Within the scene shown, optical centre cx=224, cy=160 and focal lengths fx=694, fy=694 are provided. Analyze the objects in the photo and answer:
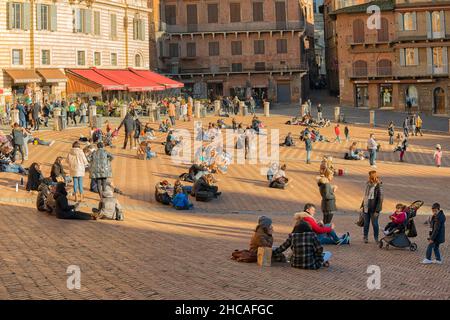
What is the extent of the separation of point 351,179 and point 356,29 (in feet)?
122

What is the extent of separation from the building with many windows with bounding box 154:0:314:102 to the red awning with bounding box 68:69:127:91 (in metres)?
15.8

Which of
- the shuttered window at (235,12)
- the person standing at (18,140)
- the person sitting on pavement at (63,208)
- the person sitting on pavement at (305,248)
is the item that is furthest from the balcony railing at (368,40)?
the person sitting on pavement at (305,248)

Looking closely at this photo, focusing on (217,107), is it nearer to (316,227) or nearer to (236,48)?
(236,48)

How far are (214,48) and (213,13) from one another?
332 cm

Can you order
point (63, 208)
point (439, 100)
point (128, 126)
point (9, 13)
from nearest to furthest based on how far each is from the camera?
point (63, 208) → point (128, 126) → point (9, 13) → point (439, 100)

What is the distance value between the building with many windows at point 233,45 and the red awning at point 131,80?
11.2m

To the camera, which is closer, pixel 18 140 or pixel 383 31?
pixel 18 140

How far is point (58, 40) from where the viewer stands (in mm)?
48906

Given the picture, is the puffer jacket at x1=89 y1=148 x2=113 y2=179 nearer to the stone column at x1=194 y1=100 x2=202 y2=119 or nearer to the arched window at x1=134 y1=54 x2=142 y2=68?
the stone column at x1=194 y1=100 x2=202 y2=119

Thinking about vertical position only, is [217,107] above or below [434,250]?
above

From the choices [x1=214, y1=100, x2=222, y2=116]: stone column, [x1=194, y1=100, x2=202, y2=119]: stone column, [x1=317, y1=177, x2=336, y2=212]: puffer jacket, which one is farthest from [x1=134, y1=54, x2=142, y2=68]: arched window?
[x1=317, y1=177, x2=336, y2=212]: puffer jacket

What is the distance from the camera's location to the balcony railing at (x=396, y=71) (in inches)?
2343

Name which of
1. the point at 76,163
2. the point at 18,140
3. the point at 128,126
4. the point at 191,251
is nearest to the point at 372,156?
the point at 128,126
